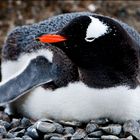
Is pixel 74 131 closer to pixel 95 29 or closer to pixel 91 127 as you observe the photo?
pixel 91 127

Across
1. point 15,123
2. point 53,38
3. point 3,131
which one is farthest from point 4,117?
point 53,38

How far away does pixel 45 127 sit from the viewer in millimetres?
3084

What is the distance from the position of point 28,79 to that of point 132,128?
72 cm

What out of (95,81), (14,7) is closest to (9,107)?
(95,81)

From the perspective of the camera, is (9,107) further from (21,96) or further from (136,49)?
(136,49)

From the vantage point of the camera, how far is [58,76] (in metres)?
3.30

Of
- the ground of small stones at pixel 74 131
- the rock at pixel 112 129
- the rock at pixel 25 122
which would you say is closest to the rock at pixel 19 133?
the ground of small stones at pixel 74 131

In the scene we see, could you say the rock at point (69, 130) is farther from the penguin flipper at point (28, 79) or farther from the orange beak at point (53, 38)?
the orange beak at point (53, 38)

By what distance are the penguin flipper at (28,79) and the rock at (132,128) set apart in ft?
1.70

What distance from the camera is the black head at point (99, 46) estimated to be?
3.01m

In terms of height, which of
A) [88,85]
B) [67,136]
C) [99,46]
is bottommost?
[67,136]

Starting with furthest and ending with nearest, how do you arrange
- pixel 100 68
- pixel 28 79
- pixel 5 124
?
pixel 28 79 < pixel 5 124 < pixel 100 68

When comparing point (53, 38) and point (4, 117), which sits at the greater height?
point (53, 38)

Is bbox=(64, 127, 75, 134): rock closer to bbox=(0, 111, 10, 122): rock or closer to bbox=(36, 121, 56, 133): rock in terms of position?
bbox=(36, 121, 56, 133): rock
